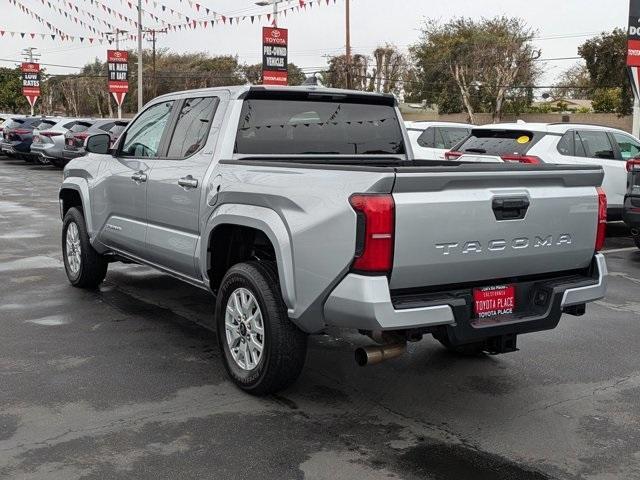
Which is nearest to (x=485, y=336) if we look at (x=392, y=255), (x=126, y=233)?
(x=392, y=255)

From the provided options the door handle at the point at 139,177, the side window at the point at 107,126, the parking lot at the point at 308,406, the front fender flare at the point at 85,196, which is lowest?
the parking lot at the point at 308,406

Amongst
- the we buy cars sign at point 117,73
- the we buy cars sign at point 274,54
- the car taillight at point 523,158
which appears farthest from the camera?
the we buy cars sign at point 117,73

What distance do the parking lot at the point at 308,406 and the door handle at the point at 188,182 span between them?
1.22 metres

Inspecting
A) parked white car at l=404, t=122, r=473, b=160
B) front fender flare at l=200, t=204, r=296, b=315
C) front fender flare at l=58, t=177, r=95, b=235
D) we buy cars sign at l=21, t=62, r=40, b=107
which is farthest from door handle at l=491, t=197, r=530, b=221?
we buy cars sign at l=21, t=62, r=40, b=107

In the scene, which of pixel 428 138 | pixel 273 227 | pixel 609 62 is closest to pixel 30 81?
pixel 609 62

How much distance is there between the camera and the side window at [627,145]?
482 inches

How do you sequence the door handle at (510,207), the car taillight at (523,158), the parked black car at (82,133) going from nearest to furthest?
the door handle at (510,207) → the car taillight at (523,158) → the parked black car at (82,133)

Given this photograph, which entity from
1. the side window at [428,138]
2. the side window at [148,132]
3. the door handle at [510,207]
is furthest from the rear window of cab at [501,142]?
the door handle at [510,207]

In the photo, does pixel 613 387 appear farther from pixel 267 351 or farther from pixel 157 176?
pixel 157 176

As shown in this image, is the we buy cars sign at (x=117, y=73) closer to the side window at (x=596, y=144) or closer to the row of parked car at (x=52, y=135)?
the row of parked car at (x=52, y=135)

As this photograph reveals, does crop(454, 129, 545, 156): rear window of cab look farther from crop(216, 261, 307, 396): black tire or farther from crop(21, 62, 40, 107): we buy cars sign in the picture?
crop(21, 62, 40, 107): we buy cars sign

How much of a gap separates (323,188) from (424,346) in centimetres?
228

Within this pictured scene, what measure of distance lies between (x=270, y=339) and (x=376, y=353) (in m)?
0.66

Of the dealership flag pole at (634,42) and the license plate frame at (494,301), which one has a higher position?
the dealership flag pole at (634,42)
